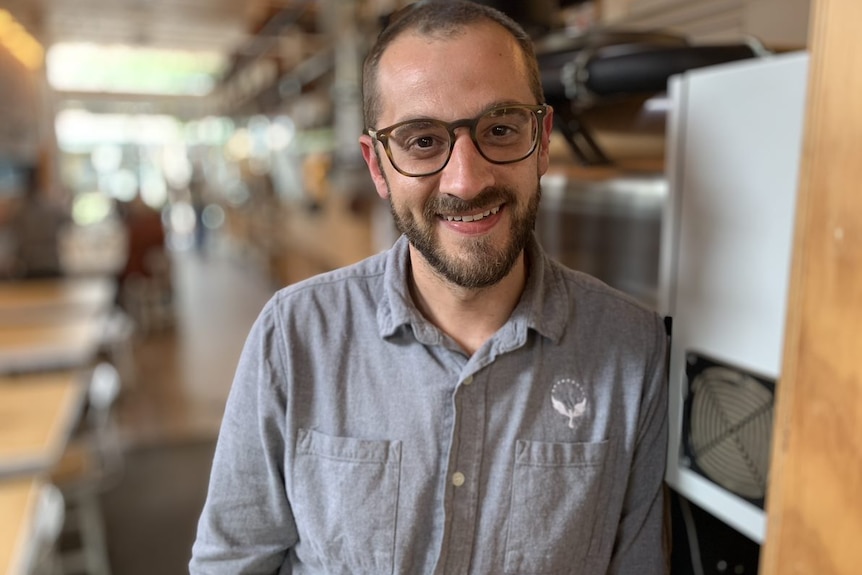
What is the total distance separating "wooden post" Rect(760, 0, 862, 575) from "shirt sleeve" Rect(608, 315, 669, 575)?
0.64ft

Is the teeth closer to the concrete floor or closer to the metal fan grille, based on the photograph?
the metal fan grille

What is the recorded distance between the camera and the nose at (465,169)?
77cm

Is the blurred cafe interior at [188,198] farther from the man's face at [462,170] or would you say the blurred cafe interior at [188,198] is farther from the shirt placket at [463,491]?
the man's face at [462,170]

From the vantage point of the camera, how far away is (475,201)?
0.78 m

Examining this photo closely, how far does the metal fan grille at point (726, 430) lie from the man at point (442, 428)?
0.20 ft

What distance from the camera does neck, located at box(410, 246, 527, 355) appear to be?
0.94m

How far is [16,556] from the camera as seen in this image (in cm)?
159

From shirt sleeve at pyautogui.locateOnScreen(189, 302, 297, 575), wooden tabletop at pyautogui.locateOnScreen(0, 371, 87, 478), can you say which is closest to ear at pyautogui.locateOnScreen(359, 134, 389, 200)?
shirt sleeve at pyautogui.locateOnScreen(189, 302, 297, 575)

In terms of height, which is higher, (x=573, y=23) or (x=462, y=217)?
(x=573, y=23)

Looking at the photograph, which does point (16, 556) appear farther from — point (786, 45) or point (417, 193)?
point (786, 45)

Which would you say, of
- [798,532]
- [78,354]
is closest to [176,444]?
[78,354]

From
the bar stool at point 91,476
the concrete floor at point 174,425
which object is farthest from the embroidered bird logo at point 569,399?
the bar stool at point 91,476

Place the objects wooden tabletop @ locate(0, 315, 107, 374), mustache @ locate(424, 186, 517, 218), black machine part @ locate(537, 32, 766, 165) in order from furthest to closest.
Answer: wooden tabletop @ locate(0, 315, 107, 374) < black machine part @ locate(537, 32, 766, 165) < mustache @ locate(424, 186, 517, 218)

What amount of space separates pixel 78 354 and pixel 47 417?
2.26 ft
